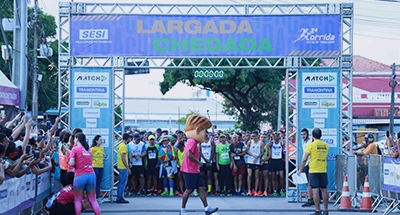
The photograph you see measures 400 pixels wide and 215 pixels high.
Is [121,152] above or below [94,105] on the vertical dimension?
below

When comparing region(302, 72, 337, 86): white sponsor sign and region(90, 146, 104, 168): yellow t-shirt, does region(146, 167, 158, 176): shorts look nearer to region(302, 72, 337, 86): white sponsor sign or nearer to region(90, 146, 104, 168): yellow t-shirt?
region(90, 146, 104, 168): yellow t-shirt

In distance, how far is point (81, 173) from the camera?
1238 centimetres

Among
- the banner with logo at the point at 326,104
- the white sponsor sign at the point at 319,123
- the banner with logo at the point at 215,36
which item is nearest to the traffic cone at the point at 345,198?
the banner with logo at the point at 326,104

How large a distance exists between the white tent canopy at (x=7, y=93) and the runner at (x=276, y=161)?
7994 millimetres

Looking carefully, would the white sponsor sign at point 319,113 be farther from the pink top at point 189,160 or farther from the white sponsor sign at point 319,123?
the pink top at point 189,160

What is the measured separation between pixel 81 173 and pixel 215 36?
22.2 feet

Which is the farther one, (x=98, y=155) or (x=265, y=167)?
(x=265, y=167)

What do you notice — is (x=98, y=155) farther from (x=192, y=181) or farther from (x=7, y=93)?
(x=192, y=181)

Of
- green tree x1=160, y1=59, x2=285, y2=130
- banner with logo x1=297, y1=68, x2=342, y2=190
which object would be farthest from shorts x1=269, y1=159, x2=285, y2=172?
green tree x1=160, y1=59, x2=285, y2=130

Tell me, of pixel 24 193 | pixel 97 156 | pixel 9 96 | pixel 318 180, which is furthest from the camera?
pixel 9 96

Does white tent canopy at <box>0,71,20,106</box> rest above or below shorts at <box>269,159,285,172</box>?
above

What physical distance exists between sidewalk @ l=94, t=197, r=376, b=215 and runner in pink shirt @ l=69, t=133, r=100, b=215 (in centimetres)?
337

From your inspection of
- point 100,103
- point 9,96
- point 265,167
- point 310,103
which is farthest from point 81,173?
point 265,167

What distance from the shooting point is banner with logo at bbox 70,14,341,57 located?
17766 mm
